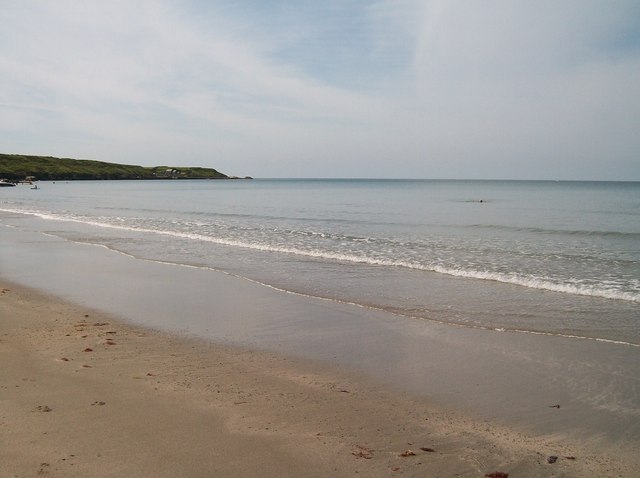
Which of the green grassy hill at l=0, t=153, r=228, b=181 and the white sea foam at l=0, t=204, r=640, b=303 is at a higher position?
the green grassy hill at l=0, t=153, r=228, b=181

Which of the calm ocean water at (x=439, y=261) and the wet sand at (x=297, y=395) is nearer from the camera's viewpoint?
the wet sand at (x=297, y=395)

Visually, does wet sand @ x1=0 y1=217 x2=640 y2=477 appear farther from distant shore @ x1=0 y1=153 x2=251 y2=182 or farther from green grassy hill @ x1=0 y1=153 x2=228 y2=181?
green grassy hill @ x1=0 y1=153 x2=228 y2=181

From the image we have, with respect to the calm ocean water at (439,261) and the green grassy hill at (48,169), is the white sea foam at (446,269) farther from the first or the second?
the green grassy hill at (48,169)

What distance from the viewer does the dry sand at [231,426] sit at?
4598 mm

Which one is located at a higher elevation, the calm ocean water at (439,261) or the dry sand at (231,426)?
the calm ocean water at (439,261)

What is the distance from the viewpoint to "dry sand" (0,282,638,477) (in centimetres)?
460

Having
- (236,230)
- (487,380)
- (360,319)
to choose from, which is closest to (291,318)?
(360,319)

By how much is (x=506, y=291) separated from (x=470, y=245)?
963 cm

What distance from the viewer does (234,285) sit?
13727 mm

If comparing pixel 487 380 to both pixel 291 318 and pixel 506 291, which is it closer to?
pixel 291 318

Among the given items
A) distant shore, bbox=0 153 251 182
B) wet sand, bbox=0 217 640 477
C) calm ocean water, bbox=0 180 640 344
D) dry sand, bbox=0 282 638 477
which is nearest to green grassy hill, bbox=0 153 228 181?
distant shore, bbox=0 153 251 182

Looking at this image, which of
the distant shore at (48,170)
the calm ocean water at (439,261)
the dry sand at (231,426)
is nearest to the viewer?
the dry sand at (231,426)

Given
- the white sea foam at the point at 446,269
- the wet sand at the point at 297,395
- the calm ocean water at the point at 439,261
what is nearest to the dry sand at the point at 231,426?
the wet sand at the point at 297,395

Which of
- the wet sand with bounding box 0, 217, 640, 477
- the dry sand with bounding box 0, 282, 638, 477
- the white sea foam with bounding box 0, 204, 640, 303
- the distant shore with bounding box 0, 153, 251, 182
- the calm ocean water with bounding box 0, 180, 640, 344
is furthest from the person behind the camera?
the distant shore with bounding box 0, 153, 251, 182
